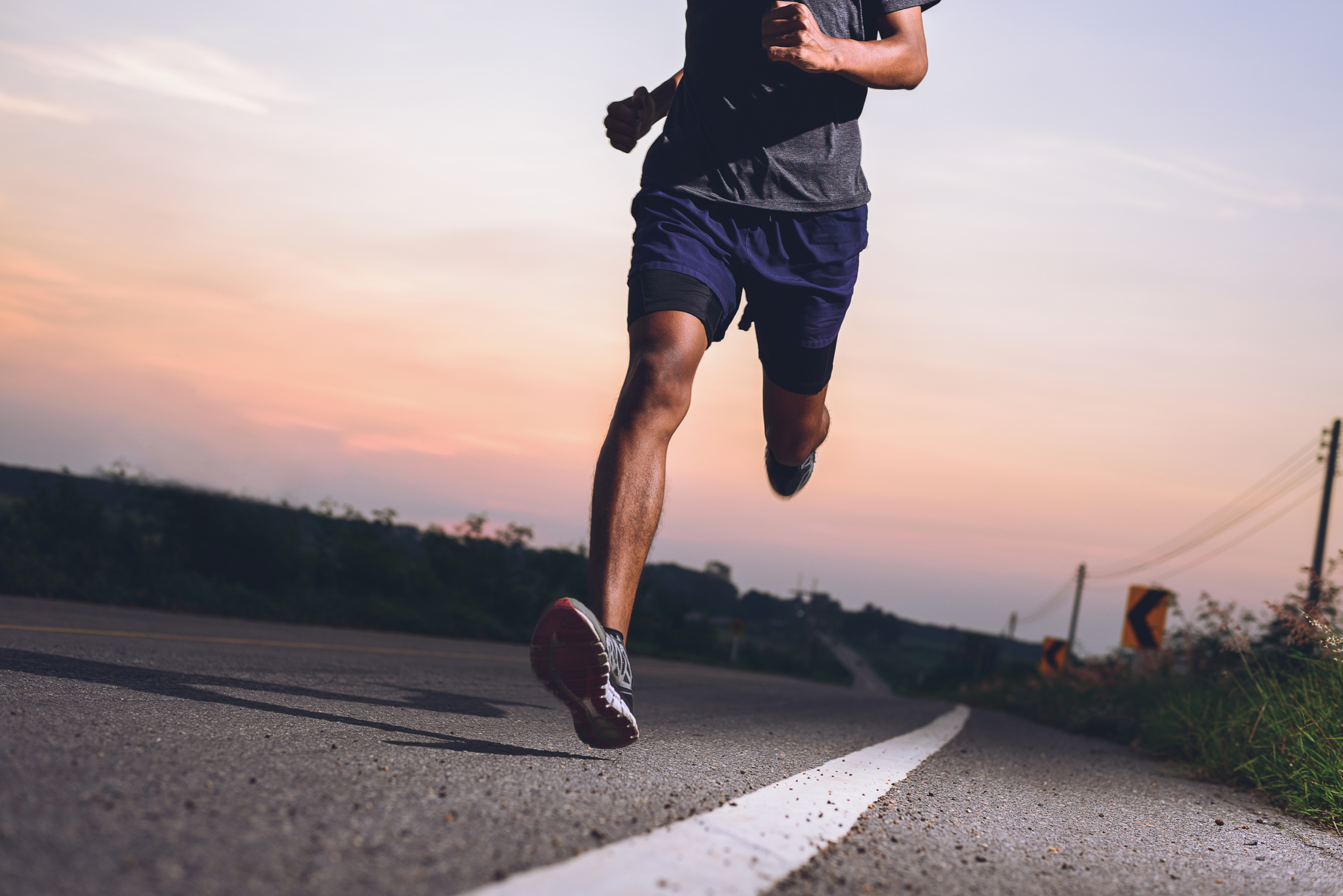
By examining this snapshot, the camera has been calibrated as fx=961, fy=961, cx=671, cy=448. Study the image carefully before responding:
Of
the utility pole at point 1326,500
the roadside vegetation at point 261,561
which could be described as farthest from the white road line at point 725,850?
the utility pole at point 1326,500

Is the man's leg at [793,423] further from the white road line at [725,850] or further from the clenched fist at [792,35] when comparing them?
the white road line at [725,850]

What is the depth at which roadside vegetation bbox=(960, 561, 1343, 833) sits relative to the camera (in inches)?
144

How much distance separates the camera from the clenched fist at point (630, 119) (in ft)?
11.1

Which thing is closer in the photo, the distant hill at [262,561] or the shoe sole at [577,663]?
the shoe sole at [577,663]

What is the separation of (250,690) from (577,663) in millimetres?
1631

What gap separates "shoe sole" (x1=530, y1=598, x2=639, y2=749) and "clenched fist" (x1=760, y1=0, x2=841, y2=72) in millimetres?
1576

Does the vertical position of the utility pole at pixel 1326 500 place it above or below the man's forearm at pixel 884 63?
above

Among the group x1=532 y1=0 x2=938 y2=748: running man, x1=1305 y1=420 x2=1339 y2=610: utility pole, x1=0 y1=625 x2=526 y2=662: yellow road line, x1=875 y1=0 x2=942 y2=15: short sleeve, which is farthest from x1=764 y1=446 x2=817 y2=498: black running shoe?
x1=1305 y1=420 x2=1339 y2=610: utility pole

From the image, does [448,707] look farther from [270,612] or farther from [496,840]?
[270,612]

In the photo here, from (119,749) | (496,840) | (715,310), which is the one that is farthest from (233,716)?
(715,310)

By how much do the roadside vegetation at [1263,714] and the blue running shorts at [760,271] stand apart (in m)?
2.33

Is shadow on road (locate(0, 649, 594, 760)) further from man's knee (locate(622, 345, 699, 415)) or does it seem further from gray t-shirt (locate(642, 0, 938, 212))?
gray t-shirt (locate(642, 0, 938, 212))

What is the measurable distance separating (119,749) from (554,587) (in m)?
24.6

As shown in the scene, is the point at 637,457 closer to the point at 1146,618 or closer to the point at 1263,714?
the point at 1263,714
